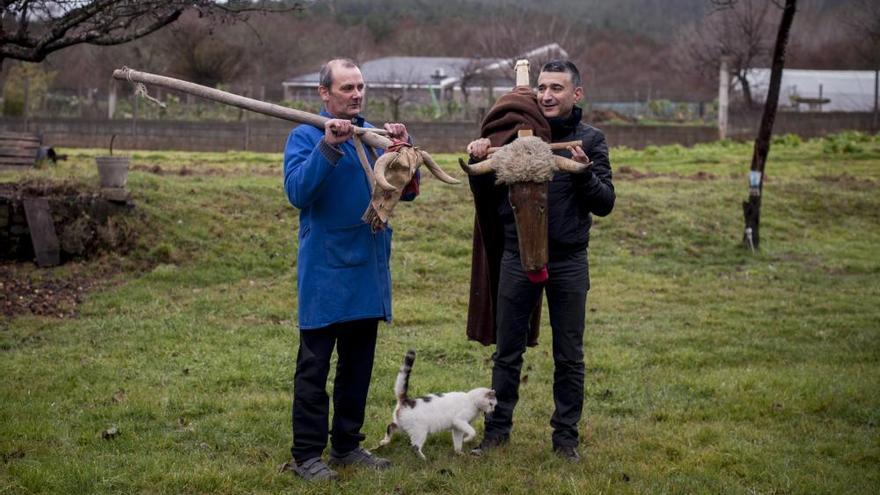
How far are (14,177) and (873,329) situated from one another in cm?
1220

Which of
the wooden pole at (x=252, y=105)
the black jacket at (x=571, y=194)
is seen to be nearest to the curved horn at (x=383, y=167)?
the wooden pole at (x=252, y=105)

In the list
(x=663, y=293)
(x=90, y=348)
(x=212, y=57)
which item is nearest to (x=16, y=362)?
(x=90, y=348)

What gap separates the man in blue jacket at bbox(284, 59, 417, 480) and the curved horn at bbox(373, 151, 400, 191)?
0.19 meters

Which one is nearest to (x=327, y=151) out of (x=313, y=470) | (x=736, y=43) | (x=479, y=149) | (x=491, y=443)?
(x=479, y=149)

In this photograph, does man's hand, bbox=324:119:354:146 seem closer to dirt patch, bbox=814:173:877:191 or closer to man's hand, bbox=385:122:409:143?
man's hand, bbox=385:122:409:143

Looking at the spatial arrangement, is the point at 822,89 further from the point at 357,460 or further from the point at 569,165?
the point at 357,460

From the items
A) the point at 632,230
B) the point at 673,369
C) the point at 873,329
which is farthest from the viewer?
the point at 632,230

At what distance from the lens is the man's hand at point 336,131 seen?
5.55 m

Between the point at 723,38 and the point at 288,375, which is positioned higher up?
the point at 723,38

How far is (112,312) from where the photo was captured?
→ 37.2ft

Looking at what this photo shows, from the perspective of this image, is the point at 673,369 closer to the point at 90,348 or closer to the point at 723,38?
the point at 90,348

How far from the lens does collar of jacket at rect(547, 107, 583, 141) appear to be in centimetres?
633

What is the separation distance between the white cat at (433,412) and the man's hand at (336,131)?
5.13ft

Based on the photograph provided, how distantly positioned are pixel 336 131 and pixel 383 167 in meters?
0.34
